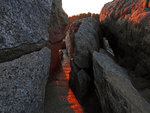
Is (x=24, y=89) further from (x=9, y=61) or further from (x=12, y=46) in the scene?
(x=12, y=46)

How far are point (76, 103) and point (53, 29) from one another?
2.07 metres

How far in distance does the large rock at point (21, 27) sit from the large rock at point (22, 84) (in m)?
0.12

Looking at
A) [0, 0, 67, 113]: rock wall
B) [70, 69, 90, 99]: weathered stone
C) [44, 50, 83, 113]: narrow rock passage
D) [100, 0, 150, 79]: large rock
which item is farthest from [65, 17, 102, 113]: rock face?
[0, 0, 67, 113]: rock wall

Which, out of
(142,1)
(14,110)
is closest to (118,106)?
(14,110)

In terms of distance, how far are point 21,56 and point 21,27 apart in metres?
0.37

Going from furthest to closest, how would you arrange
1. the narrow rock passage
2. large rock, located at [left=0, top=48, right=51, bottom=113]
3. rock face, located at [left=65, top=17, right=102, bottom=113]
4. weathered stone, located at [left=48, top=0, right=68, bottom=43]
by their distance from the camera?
1. weathered stone, located at [left=48, top=0, right=68, bottom=43]
2. rock face, located at [left=65, top=17, right=102, bottom=113]
3. the narrow rock passage
4. large rock, located at [left=0, top=48, right=51, bottom=113]

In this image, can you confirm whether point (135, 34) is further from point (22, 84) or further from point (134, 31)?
point (22, 84)

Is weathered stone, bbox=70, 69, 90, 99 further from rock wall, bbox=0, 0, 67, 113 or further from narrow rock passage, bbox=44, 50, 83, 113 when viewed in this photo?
rock wall, bbox=0, 0, 67, 113

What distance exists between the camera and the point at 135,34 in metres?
2.48

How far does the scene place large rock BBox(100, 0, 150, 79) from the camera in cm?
226

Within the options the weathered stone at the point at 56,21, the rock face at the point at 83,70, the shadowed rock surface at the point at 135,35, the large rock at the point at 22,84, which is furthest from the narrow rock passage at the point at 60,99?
the shadowed rock surface at the point at 135,35

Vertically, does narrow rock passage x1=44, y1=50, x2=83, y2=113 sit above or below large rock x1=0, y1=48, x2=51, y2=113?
below

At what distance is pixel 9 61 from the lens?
1153mm

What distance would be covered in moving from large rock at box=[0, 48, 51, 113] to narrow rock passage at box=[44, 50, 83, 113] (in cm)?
93
